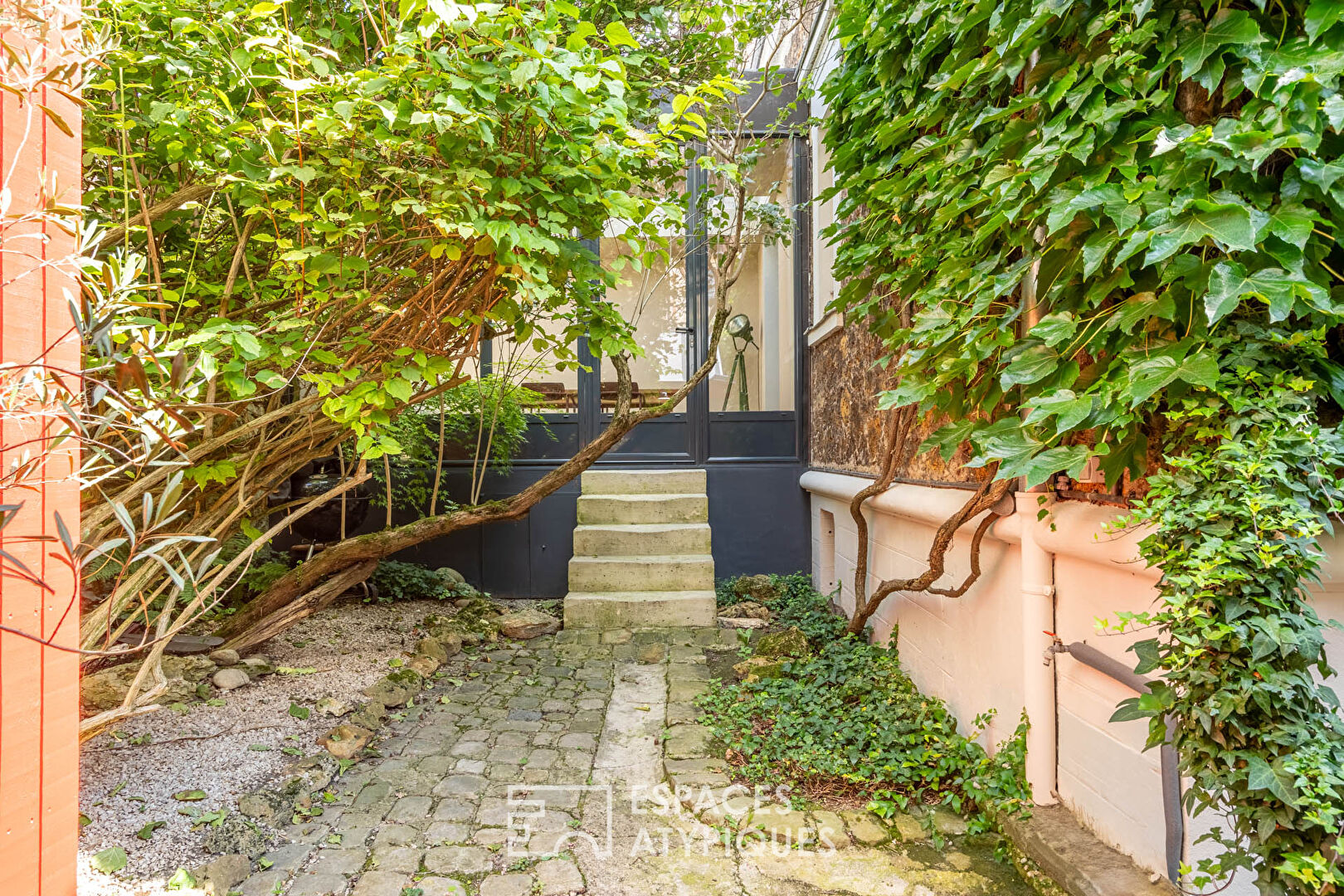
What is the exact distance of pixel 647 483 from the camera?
5.79 meters

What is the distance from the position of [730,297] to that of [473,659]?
4.04 meters

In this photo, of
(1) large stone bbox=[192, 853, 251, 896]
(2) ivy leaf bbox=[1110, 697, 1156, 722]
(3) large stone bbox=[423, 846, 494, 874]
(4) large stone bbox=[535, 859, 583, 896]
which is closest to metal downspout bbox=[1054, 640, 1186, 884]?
(2) ivy leaf bbox=[1110, 697, 1156, 722]

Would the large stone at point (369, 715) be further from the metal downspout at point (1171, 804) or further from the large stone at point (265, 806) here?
the metal downspout at point (1171, 804)

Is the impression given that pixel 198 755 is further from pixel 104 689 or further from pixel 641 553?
pixel 641 553

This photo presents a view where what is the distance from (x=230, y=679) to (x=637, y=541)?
272cm

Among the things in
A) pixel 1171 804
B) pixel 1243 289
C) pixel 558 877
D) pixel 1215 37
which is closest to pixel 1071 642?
pixel 1171 804

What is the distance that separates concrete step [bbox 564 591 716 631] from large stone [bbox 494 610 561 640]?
118mm

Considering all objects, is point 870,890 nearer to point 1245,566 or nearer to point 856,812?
point 856,812

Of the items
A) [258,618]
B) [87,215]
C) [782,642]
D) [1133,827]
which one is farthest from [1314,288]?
[258,618]

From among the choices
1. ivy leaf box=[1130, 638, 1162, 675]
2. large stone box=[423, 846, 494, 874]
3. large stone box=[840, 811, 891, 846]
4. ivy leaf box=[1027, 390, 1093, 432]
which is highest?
ivy leaf box=[1027, 390, 1093, 432]

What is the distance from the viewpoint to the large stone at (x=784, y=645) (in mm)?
3758

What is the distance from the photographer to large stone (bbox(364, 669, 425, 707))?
3.31m

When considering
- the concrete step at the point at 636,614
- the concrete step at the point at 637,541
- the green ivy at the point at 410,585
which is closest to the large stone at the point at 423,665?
the concrete step at the point at 636,614

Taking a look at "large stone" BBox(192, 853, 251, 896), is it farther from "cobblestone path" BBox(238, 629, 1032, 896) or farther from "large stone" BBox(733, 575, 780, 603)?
"large stone" BBox(733, 575, 780, 603)
